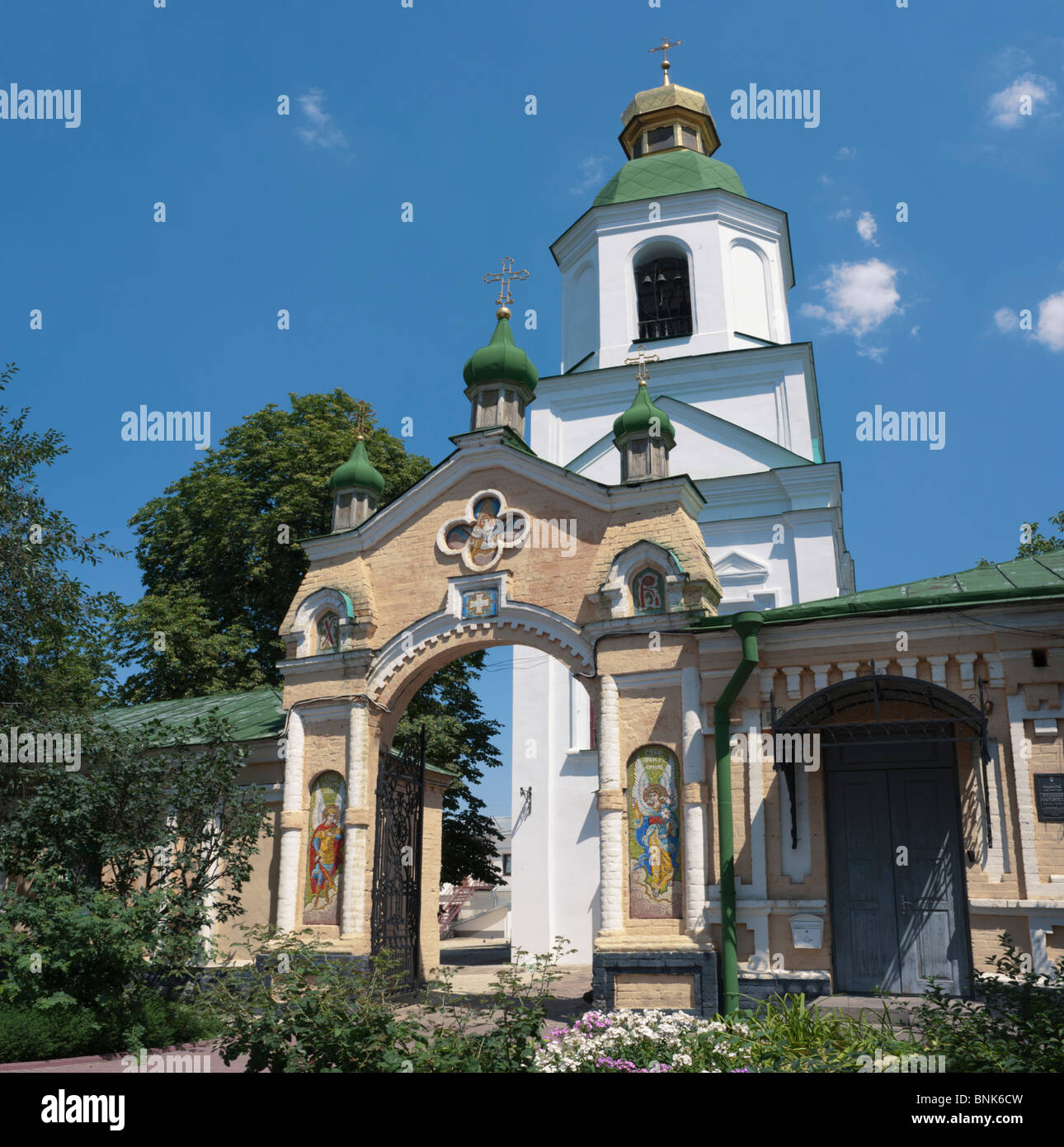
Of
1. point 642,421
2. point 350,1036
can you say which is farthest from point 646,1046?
point 642,421

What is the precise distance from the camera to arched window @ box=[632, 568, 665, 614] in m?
10.6

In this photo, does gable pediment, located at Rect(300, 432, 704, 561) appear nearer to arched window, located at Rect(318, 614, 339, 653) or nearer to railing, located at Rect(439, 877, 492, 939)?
arched window, located at Rect(318, 614, 339, 653)

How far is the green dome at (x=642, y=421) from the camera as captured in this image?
36.8 ft

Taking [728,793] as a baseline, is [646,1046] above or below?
below

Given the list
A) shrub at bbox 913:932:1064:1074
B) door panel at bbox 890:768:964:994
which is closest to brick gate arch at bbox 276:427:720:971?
door panel at bbox 890:768:964:994

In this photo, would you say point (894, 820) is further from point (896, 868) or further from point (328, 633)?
point (328, 633)

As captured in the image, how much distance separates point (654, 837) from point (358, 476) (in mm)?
5447

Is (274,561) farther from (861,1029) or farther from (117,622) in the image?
(861,1029)

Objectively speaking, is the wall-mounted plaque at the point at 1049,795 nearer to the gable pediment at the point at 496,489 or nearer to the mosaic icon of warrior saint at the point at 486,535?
the gable pediment at the point at 496,489

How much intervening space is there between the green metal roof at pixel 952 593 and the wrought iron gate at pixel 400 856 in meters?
4.11

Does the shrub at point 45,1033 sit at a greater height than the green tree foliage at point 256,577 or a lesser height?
lesser

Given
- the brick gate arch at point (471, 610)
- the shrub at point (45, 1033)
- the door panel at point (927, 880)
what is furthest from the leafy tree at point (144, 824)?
the door panel at point (927, 880)

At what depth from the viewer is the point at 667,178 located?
20.9 meters

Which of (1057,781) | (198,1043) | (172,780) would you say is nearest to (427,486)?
(172,780)
